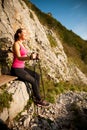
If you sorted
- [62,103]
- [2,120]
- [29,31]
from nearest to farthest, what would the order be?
[2,120] → [62,103] → [29,31]

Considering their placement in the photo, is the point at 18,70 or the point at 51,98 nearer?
the point at 18,70

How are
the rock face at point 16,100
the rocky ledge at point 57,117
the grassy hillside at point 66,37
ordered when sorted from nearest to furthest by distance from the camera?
the rock face at point 16,100
the rocky ledge at point 57,117
the grassy hillside at point 66,37

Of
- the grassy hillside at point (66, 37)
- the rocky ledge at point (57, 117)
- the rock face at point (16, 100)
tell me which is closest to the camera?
the rock face at point (16, 100)

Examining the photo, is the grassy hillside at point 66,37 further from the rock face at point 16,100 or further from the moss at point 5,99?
the moss at point 5,99

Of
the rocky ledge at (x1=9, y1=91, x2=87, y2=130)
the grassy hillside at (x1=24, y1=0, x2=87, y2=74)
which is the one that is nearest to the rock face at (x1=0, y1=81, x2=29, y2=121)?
the rocky ledge at (x1=9, y1=91, x2=87, y2=130)

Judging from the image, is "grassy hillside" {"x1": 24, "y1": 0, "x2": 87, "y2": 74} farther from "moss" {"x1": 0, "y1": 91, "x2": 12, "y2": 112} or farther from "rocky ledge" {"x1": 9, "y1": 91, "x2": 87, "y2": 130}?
"moss" {"x1": 0, "y1": 91, "x2": 12, "y2": 112}

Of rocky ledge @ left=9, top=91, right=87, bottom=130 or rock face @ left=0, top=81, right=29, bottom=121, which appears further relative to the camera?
rocky ledge @ left=9, top=91, right=87, bottom=130

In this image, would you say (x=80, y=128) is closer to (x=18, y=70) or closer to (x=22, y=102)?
(x=22, y=102)

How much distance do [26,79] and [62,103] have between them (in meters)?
2.67

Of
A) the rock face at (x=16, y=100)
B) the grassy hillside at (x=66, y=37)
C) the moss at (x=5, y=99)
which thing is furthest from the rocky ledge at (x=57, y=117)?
the grassy hillside at (x=66, y=37)

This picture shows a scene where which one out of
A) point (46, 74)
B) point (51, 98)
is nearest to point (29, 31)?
point (46, 74)

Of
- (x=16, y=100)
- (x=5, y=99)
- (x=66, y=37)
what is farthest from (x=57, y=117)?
(x=66, y=37)

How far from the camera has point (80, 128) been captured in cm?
935

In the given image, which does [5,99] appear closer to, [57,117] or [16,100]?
[16,100]
